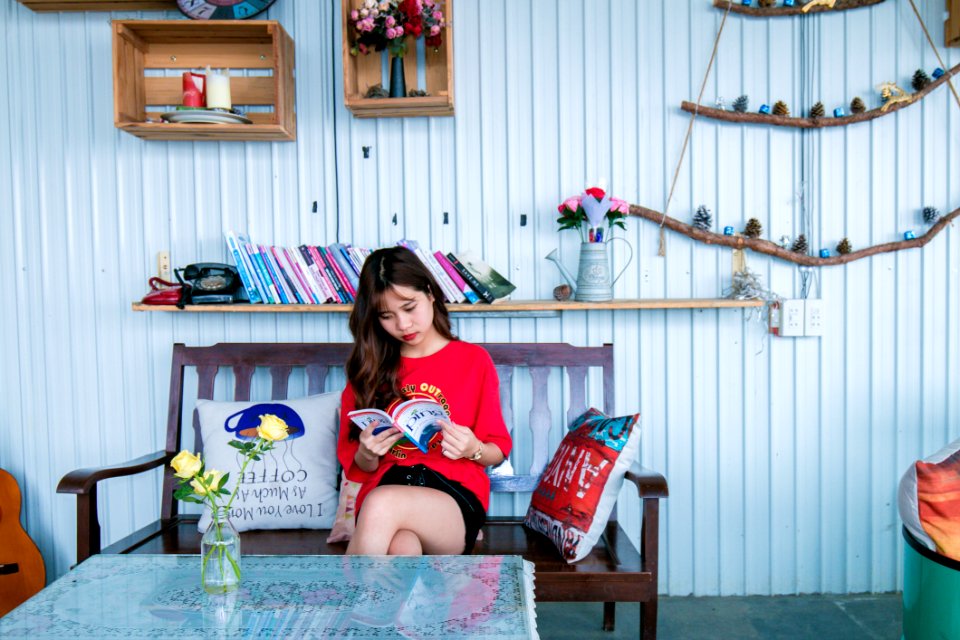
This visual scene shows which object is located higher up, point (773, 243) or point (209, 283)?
point (773, 243)

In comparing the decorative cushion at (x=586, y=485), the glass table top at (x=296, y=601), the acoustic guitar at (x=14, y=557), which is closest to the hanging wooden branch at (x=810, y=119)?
the decorative cushion at (x=586, y=485)

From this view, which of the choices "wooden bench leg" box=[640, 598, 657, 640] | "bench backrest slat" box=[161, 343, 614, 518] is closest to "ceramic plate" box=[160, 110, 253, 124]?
"bench backrest slat" box=[161, 343, 614, 518]

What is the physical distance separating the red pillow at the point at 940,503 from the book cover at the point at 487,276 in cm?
121

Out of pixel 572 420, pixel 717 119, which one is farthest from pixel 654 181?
pixel 572 420

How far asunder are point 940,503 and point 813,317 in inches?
36.8

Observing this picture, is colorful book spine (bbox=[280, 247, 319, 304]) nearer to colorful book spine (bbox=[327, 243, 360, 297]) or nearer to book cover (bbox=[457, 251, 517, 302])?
colorful book spine (bbox=[327, 243, 360, 297])

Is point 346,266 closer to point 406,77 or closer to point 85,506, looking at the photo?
point 406,77

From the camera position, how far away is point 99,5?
98.7 inches

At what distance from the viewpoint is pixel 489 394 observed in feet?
6.65

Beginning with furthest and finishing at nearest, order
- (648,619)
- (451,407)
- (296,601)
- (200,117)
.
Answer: (200,117)
(451,407)
(648,619)
(296,601)

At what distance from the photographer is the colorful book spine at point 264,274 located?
239 cm

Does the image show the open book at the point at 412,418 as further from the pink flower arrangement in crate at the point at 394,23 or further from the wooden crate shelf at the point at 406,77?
the pink flower arrangement in crate at the point at 394,23

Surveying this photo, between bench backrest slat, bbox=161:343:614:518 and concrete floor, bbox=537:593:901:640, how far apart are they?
47 cm

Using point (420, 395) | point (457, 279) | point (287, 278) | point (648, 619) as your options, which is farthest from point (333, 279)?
point (648, 619)
